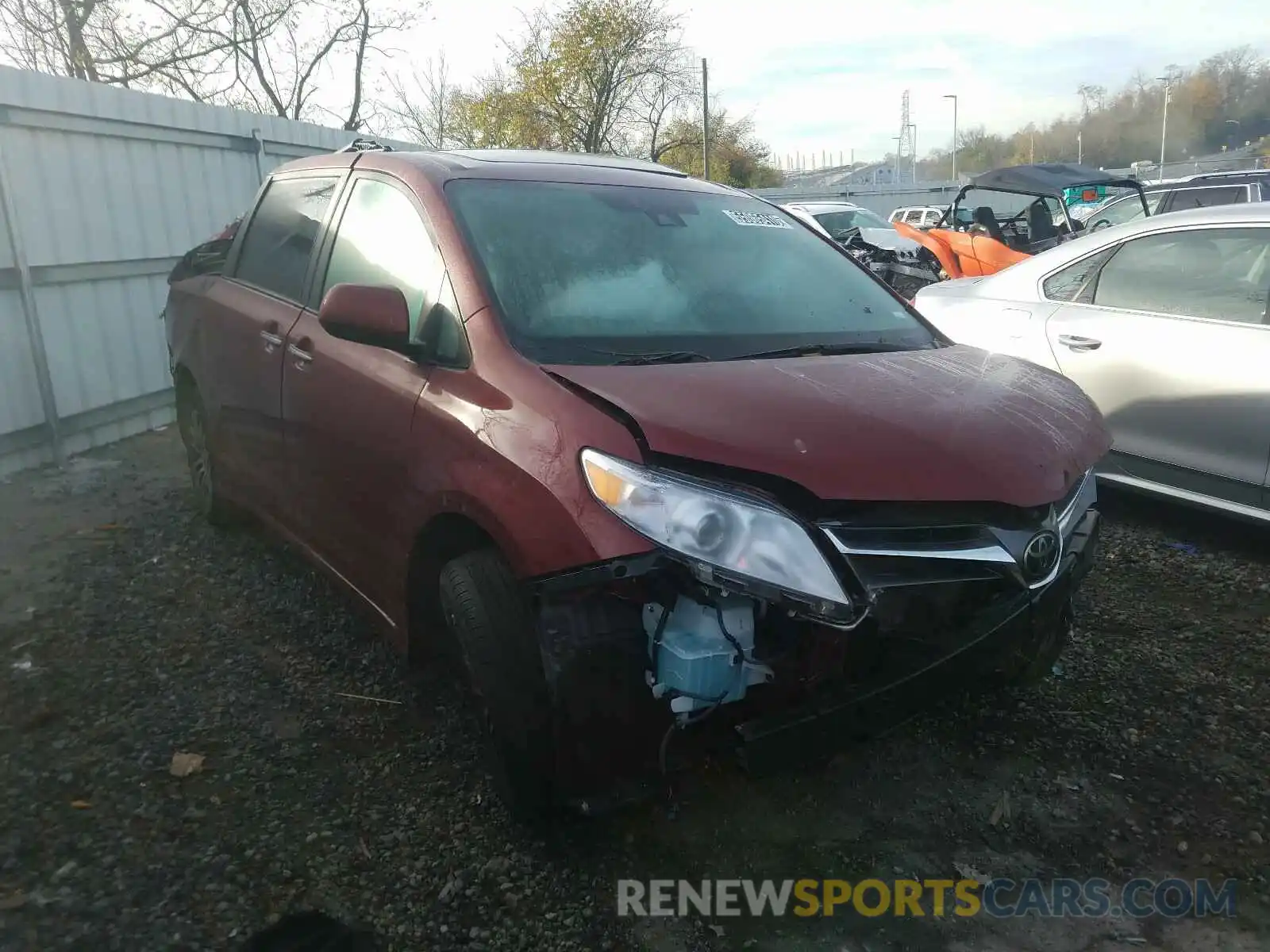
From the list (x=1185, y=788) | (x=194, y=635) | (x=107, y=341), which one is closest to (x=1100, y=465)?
(x=1185, y=788)

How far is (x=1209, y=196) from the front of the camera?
471 inches

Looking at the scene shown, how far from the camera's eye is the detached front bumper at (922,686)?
2.00 m

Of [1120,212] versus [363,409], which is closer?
[363,409]

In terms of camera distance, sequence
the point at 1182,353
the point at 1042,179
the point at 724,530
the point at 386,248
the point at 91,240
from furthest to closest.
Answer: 1. the point at 1042,179
2. the point at 91,240
3. the point at 1182,353
4. the point at 386,248
5. the point at 724,530

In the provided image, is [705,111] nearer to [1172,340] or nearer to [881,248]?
[881,248]

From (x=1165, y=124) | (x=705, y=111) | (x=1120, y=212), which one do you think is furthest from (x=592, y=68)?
(x=1165, y=124)

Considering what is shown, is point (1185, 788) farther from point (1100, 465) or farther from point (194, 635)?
point (194, 635)

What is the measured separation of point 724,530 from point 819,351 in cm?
96

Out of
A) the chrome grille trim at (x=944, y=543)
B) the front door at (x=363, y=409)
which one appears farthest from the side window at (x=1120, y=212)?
the chrome grille trim at (x=944, y=543)

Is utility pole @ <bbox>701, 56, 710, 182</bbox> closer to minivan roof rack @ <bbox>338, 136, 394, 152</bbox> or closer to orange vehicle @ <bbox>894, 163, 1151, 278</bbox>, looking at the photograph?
orange vehicle @ <bbox>894, 163, 1151, 278</bbox>

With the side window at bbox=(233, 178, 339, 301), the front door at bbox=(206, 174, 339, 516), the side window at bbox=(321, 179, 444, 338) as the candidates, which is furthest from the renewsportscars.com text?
the side window at bbox=(233, 178, 339, 301)

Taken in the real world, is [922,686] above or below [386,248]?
below

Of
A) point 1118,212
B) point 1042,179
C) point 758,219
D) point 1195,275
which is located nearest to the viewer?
point 758,219

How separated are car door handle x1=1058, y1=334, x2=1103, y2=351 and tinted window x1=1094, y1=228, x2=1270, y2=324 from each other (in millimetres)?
234
